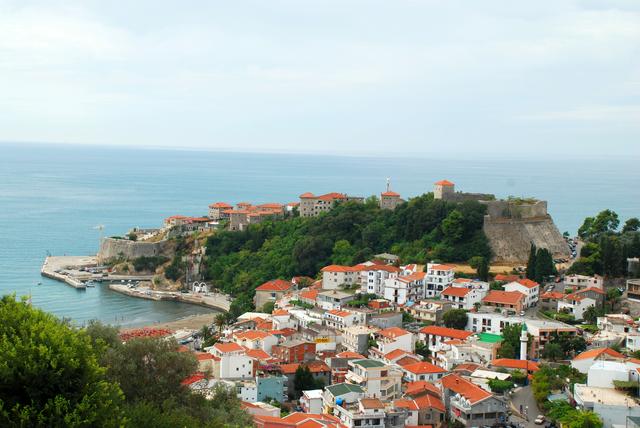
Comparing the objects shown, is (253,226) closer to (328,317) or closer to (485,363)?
(328,317)

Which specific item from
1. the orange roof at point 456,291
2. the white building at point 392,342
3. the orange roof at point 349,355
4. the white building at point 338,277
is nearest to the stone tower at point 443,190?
the white building at point 338,277

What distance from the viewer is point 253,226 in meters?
39.9

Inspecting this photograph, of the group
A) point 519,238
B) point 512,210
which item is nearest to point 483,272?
point 519,238

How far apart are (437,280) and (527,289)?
3210mm

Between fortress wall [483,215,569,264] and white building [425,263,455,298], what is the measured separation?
4941mm

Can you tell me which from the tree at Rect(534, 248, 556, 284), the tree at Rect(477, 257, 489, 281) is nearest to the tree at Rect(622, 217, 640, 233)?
the tree at Rect(534, 248, 556, 284)

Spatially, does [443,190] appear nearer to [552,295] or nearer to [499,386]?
[552,295]

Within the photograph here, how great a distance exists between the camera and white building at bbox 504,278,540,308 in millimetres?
24500

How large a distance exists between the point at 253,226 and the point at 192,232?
15.1 ft

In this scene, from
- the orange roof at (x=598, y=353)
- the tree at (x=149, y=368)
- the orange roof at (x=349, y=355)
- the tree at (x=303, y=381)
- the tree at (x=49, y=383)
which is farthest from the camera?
the orange roof at (x=349, y=355)

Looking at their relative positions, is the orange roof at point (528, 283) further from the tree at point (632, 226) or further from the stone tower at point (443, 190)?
the stone tower at point (443, 190)

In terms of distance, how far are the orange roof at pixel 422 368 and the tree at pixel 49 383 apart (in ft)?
39.6

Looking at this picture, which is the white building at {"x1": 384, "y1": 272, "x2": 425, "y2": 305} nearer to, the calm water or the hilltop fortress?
the hilltop fortress

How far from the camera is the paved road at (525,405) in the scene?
16.4m
